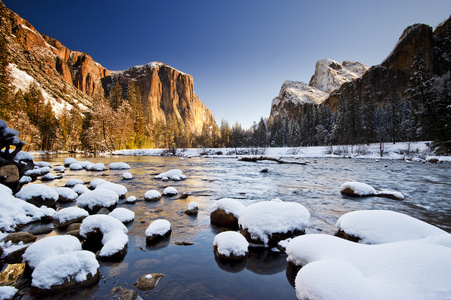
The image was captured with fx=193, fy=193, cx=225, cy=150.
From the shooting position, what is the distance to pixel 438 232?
3.60 meters

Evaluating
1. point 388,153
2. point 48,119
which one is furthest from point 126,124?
point 388,153

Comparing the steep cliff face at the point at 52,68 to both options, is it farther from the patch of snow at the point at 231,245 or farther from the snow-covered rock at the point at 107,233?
the patch of snow at the point at 231,245

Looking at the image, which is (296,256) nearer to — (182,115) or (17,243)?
(17,243)

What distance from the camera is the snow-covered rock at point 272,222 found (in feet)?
13.7

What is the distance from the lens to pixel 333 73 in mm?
173750

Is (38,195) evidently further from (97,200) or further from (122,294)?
(122,294)

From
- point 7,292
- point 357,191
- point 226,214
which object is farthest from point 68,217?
point 357,191

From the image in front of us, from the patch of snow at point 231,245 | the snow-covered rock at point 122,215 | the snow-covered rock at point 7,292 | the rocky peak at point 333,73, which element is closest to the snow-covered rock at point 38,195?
the snow-covered rock at point 122,215

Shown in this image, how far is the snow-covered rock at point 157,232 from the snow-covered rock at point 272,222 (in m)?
1.77

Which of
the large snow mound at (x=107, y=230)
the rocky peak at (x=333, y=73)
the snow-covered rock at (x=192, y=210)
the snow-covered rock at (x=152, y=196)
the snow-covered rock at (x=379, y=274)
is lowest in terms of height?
the snow-covered rock at (x=192, y=210)

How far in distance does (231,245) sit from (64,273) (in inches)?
101

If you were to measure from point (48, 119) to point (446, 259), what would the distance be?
6316 cm

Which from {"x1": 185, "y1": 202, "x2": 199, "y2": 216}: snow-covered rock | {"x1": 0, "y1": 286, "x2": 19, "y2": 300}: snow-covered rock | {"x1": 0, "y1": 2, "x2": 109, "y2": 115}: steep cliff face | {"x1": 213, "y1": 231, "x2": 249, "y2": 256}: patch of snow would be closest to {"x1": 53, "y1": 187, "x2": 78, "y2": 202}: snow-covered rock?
{"x1": 185, "y1": 202, "x2": 199, "y2": 216}: snow-covered rock

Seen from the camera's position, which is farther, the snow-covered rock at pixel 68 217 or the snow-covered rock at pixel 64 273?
the snow-covered rock at pixel 68 217
